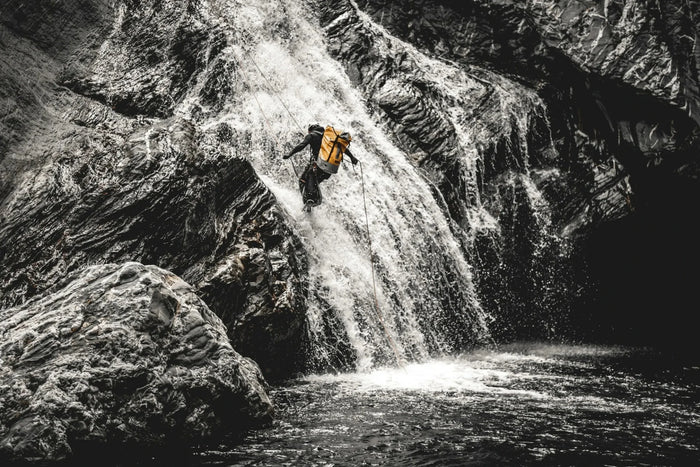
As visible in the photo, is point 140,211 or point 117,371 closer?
point 117,371

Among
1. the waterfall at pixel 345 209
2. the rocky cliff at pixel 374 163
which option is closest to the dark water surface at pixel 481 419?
the waterfall at pixel 345 209

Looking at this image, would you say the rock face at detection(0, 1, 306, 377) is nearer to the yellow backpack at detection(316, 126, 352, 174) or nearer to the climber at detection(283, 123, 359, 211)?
the climber at detection(283, 123, 359, 211)

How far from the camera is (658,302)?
617 inches

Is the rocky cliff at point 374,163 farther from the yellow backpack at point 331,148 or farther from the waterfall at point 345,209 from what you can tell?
the yellow backpack at point 331,148

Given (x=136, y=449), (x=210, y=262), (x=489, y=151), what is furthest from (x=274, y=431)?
(x=489, y=151)

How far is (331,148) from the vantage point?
11289 mm

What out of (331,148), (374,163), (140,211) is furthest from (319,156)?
(140,211)

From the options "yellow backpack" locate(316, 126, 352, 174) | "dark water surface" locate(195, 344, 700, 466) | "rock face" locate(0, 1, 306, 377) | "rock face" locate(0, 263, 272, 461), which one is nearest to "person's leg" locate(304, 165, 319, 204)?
"yellow backpack" locate(316, 126, 352, 174)

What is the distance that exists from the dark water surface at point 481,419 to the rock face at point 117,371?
527mm

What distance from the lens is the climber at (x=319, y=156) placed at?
11.3m

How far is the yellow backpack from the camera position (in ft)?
37.0

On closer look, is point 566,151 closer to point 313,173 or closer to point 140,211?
point 313,173

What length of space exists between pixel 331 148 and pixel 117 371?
676cm

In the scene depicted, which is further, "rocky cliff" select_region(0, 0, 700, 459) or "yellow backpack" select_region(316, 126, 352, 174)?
"yellow backpack" select_region(316, 126, 352, 174)
